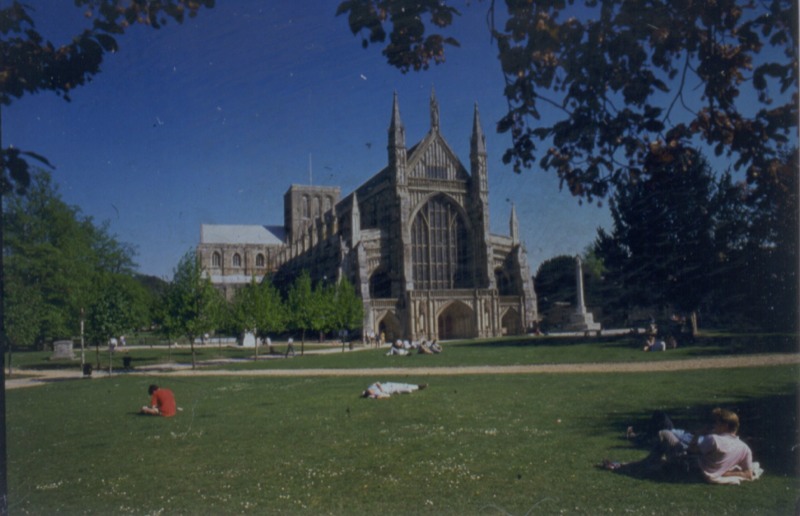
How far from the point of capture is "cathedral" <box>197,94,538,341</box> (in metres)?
48.4

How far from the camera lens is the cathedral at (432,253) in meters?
48.4

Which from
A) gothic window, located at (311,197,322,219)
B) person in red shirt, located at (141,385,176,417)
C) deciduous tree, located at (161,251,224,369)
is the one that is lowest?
person in red shirt, located at (141,385,176,417)

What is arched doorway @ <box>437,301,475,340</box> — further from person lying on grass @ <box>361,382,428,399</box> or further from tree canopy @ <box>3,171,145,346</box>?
person lying on grass @ <box>361,382,428,399</box>

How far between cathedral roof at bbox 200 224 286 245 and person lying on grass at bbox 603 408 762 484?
79.0 metres

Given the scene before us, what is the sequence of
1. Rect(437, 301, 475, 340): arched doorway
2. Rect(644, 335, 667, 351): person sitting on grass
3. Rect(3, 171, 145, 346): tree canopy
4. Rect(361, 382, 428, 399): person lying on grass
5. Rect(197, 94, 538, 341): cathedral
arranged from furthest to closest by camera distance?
Rect(437, 301, 475, 340): arched doorway → Rect(197, 94, 538, 341): cathedral → Rect(644, 335, 667, 351): person sitting on grass → Rect(3, 171, 145, 346): tree canopy → Rect(361, 382, 428, 399): person lying on grass

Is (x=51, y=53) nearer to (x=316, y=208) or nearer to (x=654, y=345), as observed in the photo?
(x=654, y=345)

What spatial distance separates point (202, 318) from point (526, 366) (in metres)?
14.2

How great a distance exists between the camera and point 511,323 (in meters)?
51.4

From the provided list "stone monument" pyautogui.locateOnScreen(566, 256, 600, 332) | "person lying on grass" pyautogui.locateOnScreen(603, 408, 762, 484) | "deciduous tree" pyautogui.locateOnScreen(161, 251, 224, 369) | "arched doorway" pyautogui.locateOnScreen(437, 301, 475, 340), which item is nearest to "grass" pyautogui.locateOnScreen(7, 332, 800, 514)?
"person lying on grass" pyautogui.locateOnScreen(603, 408, 762, 484)

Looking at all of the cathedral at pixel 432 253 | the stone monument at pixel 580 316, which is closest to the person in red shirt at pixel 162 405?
the cathedral at pixel 432 253

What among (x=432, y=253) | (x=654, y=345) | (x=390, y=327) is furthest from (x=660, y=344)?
(x=432, y=253)

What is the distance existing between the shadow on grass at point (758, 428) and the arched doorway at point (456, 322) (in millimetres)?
38167

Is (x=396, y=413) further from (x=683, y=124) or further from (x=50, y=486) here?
(x=683, y=124)

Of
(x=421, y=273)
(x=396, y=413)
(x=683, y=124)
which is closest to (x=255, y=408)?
(x=396, y=413)
